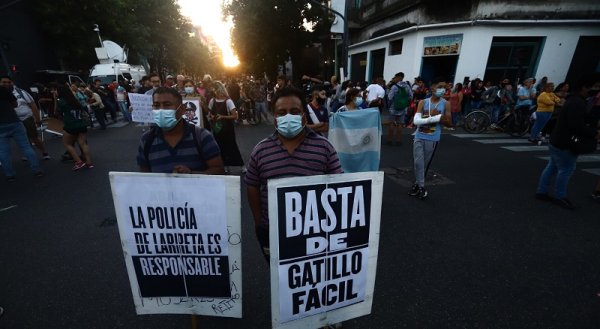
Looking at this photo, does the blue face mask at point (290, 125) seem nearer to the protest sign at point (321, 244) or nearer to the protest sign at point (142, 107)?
the protest sign at point (321, 244)

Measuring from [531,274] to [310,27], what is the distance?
2435 centimetres

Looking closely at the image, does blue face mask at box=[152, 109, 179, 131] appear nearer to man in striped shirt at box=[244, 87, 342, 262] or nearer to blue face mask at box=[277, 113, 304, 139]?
man in striped shirt at box=[244, 87, 342, 262]

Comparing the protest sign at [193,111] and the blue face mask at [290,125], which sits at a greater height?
the blue face mask at [290,125]

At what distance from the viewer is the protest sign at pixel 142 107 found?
6888 mm

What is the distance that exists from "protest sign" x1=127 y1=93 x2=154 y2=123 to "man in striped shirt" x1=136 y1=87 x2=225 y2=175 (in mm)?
5326

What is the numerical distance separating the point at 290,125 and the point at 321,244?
78cm

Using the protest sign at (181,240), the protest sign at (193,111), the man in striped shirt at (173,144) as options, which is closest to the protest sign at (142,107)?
the protest sign at (193,111)

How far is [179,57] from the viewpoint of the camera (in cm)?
4041

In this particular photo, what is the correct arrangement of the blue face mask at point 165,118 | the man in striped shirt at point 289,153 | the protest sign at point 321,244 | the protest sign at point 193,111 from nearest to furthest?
the protest sign at point 321,244 → the man in striped shirt at point 289,153 → the blue face mask at point 165,118 → the protest sign at point 193,111

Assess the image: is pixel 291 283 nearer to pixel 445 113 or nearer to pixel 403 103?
pixel 445 113

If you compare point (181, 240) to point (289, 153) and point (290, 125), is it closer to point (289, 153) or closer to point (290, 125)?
point (289, 153)

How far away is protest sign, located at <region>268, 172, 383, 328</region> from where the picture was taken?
1483 mm

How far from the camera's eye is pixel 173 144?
2264mm

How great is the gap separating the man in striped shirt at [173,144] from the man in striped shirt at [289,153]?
1.84 ft
